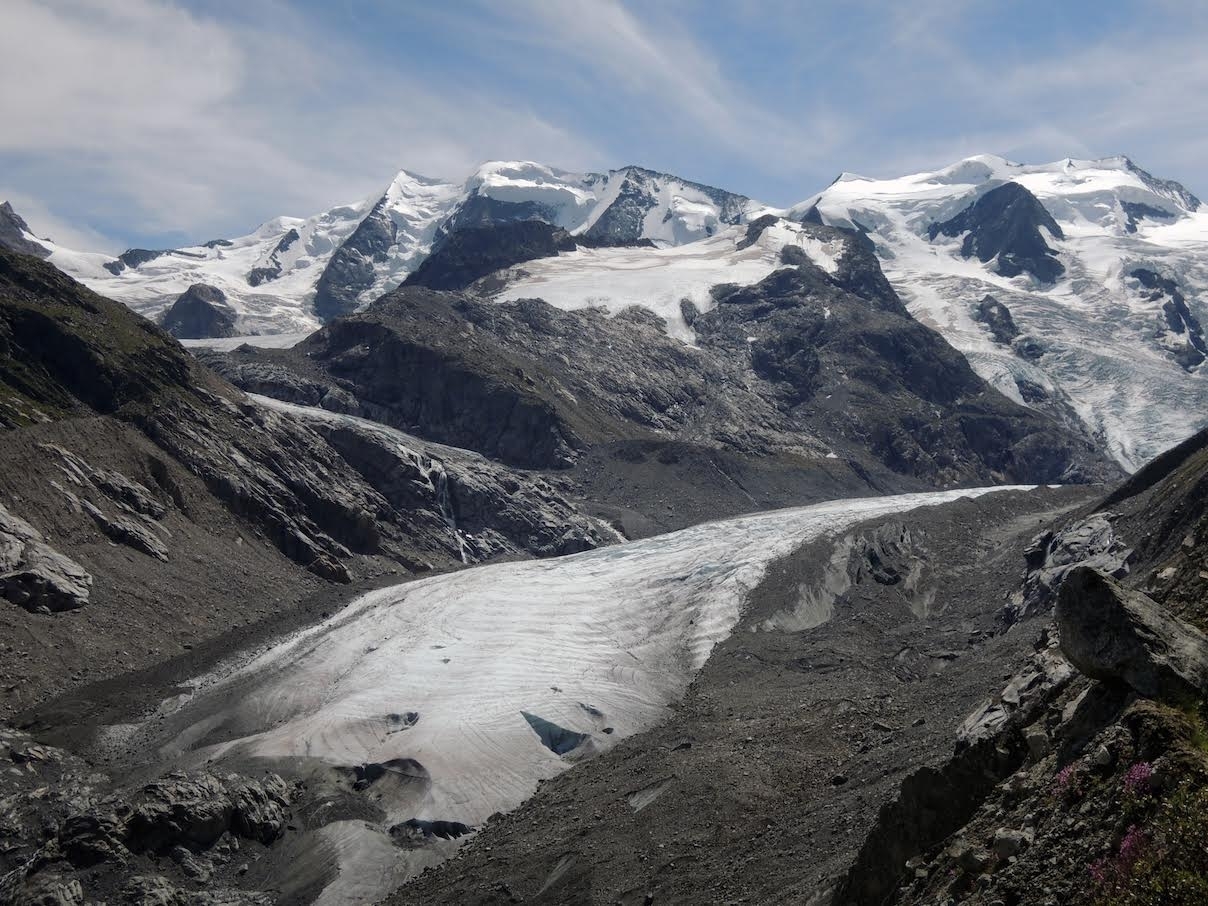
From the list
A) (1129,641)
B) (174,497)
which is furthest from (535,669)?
(1129,641)

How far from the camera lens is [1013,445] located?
198 meters

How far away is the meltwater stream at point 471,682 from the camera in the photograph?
2037 inches

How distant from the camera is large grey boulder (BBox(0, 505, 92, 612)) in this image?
225ft

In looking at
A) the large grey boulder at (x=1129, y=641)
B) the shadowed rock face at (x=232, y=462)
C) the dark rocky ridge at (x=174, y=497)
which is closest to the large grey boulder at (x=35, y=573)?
the dark rocky ridge at (x=174, y=497)

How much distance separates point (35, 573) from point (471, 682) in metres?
27.5

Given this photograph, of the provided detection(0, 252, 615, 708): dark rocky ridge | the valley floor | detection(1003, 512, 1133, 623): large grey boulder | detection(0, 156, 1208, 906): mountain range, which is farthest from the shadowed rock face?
detection(1003, 512, 1133, 623): large grey boulder

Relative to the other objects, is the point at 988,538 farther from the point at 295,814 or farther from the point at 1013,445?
the point at 1013,445

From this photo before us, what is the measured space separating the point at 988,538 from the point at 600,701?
136 ft

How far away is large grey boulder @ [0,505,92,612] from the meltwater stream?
36.7 feet

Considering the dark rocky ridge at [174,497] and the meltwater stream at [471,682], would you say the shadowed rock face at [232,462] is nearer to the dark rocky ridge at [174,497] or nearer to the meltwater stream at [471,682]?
the dark rocky ridge at [174,497]

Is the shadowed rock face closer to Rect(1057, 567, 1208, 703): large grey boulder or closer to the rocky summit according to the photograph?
the rocky summit

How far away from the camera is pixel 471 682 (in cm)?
6388

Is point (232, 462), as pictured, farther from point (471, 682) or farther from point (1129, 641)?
point (1129, 641)

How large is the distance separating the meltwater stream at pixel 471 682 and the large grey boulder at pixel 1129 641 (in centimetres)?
3369
